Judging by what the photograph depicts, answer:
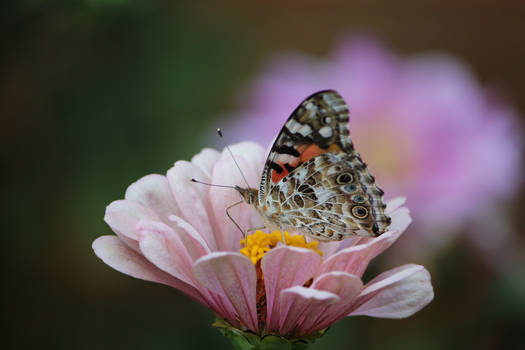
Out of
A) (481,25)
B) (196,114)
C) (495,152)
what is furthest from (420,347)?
(481,25)

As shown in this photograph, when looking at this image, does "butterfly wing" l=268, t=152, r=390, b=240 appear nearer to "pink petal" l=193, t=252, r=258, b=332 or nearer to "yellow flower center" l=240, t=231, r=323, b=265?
"yellow flower center" l=240, t=231, r=323, b=265

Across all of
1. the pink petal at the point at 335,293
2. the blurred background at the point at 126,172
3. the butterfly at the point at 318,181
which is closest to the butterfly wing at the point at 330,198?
the butterfly at the point at 318,181

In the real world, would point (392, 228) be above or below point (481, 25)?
below

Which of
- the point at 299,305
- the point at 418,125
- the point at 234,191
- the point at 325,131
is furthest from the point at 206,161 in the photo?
the point at 418,125

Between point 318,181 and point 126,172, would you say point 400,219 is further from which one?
point 126,172

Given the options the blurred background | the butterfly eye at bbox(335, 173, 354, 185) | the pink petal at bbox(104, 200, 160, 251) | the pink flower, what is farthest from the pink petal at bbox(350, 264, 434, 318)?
the blurred background

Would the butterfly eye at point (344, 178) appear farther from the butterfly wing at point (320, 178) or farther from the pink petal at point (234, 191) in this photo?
the pink petal at point (234, 191)

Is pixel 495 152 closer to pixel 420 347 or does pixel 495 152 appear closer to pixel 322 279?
pixel 420 347
